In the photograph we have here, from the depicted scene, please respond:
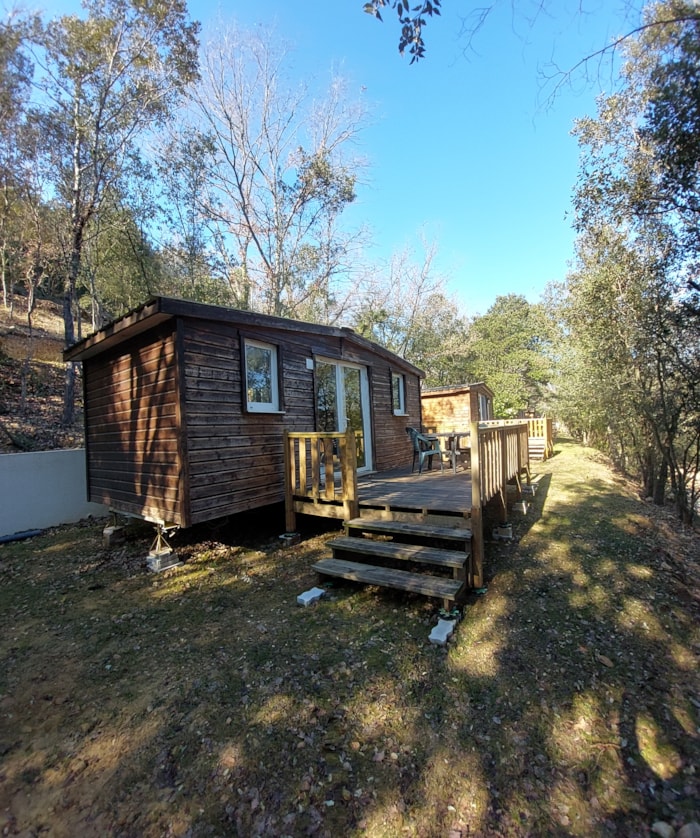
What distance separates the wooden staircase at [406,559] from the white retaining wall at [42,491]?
5.37 meters

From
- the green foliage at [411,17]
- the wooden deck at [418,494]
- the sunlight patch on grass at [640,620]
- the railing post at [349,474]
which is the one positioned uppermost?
the green foliage at [411,17]

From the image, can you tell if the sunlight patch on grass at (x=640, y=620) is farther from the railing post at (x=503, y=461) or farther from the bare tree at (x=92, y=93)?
the bare tree at (x=92, y=93)

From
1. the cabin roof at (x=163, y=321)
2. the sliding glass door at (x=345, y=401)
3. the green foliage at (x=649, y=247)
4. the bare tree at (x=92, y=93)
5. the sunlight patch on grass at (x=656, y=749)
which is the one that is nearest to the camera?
the sunlight patch on grass at (x=656, y=749)

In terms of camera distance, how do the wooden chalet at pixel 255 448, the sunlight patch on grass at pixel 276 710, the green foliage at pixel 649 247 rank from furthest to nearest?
the green foliage at pixel 649 247, the wooden chalet at pixel 255 448, the sunlight patch on grass at pixel 276 710

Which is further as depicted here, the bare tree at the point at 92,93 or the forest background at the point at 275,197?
the bare tree at the point at 92,93

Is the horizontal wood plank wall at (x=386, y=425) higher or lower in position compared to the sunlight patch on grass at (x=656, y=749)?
higher

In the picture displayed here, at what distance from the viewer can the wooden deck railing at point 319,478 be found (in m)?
4.62

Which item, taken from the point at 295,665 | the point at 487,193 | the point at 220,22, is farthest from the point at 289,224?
the point at 295,665

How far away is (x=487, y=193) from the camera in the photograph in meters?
11.9

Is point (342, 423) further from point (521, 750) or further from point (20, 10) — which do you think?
point (20, 10)

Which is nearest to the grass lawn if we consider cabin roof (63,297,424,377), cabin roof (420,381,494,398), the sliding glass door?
cabin roof (63,297,424,377)

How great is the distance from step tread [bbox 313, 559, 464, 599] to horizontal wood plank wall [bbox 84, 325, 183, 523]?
1933mm

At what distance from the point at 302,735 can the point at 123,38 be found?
15.6m

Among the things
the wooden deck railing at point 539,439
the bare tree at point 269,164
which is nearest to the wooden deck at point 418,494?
the wooden deck railing at point 539,439
